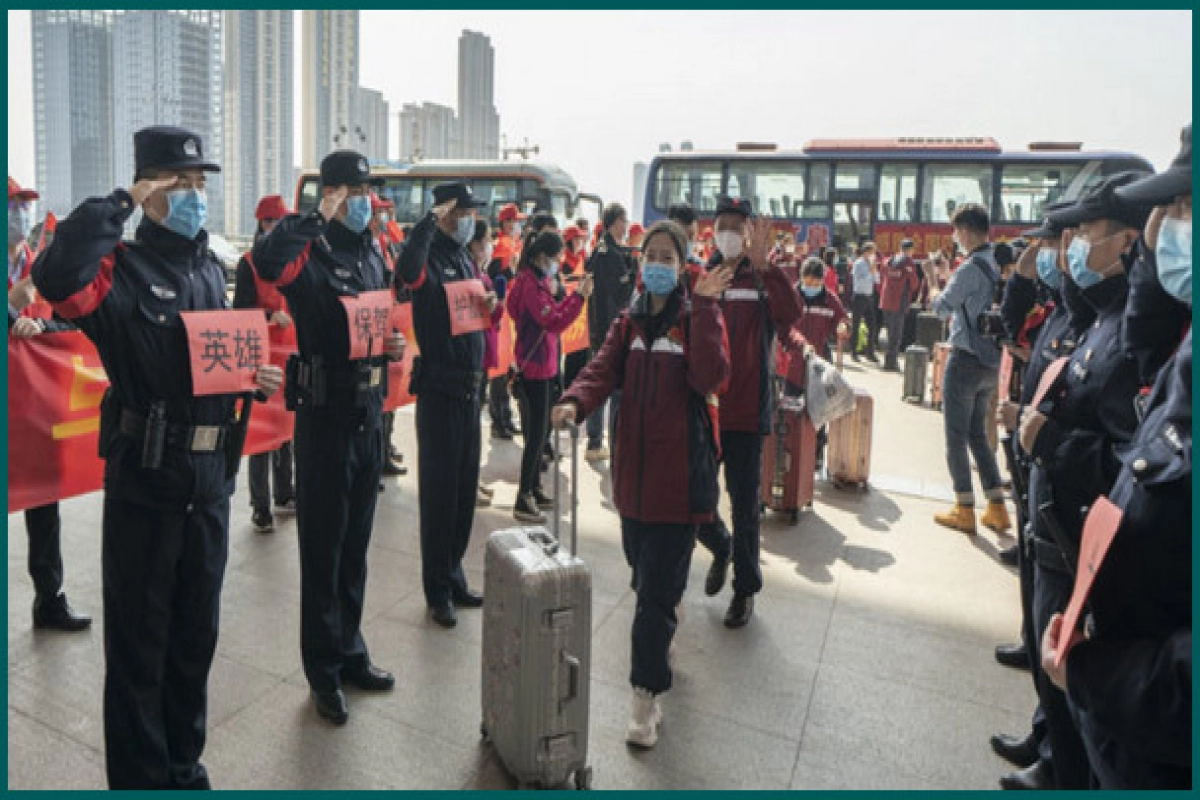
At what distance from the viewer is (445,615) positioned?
404 centimetres

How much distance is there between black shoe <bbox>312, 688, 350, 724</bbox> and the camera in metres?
3.15

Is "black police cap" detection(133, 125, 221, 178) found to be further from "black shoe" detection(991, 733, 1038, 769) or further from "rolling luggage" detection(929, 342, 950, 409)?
"rolling luggage" detection(929, 342, 950, 409)

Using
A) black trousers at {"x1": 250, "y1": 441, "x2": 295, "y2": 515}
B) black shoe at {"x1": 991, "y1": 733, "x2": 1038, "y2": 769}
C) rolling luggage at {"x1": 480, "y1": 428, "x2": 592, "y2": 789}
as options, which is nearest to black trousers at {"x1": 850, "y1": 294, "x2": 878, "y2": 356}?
black trousers at {"x1": 250, "y1": 441, "x2": 295, "y2": 515}

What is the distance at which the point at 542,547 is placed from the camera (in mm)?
2873

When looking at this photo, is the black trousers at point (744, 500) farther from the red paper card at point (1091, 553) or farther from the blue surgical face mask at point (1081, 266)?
the red paper card at point (1091, 553)

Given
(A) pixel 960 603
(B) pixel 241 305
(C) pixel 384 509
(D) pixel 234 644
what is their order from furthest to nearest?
(C) pixel 384 509 < (A) pixel 960 603 < (B) pixel 241 305 < (D) pixel 234 644

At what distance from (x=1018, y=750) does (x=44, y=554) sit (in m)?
4.36

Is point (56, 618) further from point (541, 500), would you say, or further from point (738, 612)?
point (738, 612)

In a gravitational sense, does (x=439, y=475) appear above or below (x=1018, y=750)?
above

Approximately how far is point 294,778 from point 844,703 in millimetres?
2197

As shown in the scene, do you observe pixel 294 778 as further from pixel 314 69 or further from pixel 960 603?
pixel 314 69

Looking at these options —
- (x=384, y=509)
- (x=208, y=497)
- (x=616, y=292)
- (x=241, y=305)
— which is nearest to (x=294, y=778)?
(x=208, y=497)

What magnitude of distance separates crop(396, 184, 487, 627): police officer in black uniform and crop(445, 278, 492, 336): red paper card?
31mm

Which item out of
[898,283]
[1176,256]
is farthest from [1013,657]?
[898,283]
